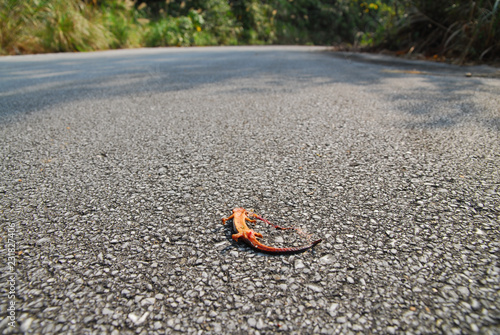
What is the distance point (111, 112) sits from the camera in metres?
2.62

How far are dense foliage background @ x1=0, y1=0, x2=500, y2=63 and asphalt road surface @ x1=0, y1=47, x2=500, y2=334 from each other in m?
3.27

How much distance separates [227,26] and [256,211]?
49.7 feet

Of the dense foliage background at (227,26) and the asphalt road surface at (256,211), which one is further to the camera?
the dense foliage background at (227,26)

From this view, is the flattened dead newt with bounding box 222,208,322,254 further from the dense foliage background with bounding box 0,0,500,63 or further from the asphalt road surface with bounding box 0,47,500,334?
the dense foliage background with bounding box 0,0,500,63

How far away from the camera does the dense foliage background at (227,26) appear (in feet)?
16.6

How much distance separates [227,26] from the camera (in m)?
14.6

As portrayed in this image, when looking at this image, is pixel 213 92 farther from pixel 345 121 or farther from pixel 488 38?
pixel 488 38

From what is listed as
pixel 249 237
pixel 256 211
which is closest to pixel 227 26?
pixel 256 211

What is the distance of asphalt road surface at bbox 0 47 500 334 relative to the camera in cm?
82

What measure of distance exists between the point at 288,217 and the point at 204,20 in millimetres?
14287

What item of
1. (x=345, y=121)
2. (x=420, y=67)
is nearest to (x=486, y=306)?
(x=345, y=121)

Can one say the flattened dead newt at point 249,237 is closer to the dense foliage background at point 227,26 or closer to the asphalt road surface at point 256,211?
the asphalt road surface at point 256,211

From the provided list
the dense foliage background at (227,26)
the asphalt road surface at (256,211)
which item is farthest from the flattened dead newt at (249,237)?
the dense foliage background at (227,26)

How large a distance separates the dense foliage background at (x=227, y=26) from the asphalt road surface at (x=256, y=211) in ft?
10.7
